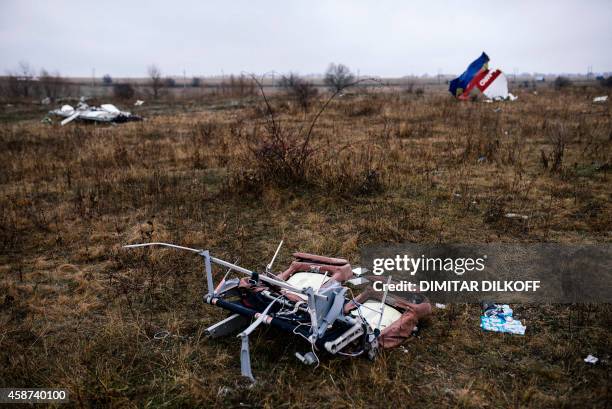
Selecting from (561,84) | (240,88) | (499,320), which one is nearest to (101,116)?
(240,88)

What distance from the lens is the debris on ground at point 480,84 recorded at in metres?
17.1

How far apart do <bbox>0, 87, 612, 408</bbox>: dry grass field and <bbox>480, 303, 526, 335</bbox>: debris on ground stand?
0.22ft

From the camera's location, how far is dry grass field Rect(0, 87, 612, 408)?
2834mm

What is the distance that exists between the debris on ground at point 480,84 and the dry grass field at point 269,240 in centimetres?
687

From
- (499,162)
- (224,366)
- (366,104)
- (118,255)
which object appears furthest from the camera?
(366,104)

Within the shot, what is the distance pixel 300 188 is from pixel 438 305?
3162 millimetres

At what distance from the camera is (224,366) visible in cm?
305

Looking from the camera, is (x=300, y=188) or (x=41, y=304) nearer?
(x=41, y=304)

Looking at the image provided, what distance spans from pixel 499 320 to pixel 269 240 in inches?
103

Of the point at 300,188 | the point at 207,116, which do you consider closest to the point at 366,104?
the point at 207,116

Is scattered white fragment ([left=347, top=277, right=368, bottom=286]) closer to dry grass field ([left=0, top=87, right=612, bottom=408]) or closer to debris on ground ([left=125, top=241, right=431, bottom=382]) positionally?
debris on ground ([left=125, top=241, right=431, bottom=382])

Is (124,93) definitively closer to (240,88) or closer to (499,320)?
(240,88)

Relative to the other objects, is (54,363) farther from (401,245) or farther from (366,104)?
(366,104)
